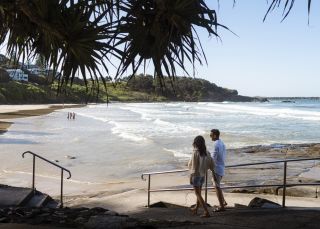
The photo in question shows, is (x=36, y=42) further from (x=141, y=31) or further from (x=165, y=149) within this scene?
(x=165, y=149)

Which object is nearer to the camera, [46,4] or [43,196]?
[46,4]

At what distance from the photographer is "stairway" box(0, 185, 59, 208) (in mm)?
7388

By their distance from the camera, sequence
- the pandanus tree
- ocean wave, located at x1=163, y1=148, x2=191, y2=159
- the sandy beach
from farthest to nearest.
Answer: ocean wave, located at x1=163, y1=148, x2=191, y2=159, the sandy beach, the pandanus tree

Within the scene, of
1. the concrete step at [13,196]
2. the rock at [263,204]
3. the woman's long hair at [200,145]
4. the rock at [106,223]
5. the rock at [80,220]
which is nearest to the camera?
the rock at [106,223]

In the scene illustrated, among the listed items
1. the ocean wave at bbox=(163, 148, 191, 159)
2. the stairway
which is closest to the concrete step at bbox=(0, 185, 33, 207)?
the stairway

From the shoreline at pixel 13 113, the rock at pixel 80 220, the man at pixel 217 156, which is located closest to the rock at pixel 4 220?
the rock at pixel 80 220

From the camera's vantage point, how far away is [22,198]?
24.9 ft

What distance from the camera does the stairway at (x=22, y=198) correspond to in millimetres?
7388

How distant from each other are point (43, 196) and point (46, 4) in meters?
5.30

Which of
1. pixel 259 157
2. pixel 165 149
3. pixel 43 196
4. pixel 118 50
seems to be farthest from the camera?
pixel 165 149

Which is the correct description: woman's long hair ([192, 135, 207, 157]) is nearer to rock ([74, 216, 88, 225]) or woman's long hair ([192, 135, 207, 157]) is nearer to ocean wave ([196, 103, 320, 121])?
rock ([74, 216, 88, 225])

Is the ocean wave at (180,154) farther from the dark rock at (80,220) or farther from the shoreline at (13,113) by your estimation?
the dark rock at (80,220)

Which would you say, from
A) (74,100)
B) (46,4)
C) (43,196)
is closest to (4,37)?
(46,4)

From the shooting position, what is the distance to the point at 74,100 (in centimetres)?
10388
